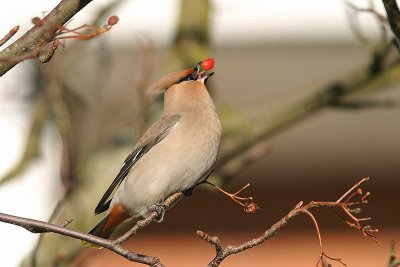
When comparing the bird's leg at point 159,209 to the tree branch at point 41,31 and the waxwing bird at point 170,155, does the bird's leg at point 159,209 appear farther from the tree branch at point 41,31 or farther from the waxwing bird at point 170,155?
the tree branch at point 41,31

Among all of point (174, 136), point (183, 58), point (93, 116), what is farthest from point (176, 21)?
point (174, 136)

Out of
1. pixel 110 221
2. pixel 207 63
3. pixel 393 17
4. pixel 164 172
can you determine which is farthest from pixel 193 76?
pixel 393 17

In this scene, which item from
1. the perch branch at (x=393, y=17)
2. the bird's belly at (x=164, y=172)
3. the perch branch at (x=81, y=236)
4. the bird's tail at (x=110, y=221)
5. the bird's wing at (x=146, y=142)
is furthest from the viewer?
the bird's wing at (x=146, y=142)

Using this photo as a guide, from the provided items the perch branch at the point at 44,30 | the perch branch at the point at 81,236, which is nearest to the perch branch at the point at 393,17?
the perch branch at the point at 44,30

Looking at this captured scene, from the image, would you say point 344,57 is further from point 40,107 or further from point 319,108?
point 40,107

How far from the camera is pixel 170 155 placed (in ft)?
12.4

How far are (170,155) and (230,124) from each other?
0.75 m

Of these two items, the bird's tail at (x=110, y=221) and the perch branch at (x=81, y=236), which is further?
the bird's tail at (x=110, y=221)

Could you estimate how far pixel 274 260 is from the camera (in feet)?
21.7

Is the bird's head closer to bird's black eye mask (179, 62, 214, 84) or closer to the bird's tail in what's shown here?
bird's black eye mask (179, 62, 214, 84)

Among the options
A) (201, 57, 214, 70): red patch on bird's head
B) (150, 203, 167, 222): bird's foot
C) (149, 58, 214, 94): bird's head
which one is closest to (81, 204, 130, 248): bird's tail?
(150, 203, 167, 222): bird's foot

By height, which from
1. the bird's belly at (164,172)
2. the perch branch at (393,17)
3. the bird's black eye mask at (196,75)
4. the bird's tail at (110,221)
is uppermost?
the perch branch at (393,17)

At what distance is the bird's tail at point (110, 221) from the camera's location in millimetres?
3762

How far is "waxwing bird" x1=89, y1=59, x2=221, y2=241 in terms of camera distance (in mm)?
3652
